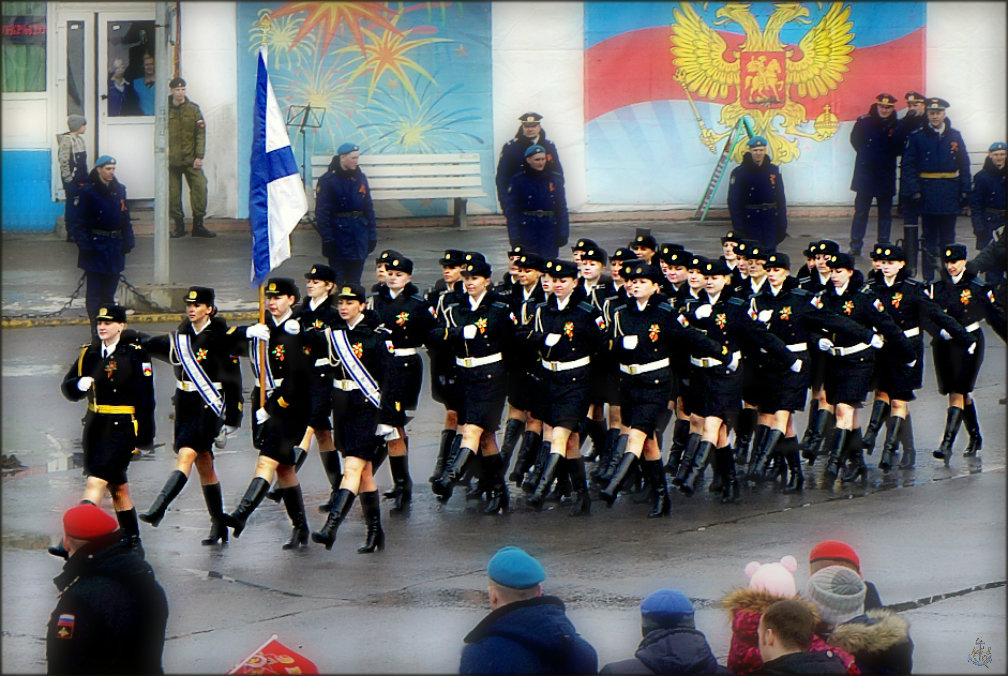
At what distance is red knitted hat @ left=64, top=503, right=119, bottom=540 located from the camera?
6.88m

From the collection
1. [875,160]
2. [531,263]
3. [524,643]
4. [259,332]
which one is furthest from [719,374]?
[875,160]

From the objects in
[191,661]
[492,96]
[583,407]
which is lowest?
[191,661]

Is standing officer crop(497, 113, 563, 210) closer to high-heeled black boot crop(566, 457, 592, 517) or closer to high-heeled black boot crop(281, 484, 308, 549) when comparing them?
high-heeled black boot crop(566, 457, 592, 517)

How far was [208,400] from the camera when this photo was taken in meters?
11.2

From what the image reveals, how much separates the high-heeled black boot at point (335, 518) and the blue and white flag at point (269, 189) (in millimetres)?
2423

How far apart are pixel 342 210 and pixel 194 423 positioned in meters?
7.33

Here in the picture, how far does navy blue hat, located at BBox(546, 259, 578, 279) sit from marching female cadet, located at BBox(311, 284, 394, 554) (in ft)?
4.39

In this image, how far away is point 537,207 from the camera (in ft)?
61.7

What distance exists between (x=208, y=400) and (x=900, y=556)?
14.5 ft

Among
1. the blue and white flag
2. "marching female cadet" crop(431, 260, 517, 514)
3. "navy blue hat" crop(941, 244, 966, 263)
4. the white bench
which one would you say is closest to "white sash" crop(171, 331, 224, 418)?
the blue and white flag

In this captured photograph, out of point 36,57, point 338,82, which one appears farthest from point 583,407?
point 36,57

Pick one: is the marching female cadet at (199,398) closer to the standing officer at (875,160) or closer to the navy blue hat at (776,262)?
the navy blue hat at (776,262)

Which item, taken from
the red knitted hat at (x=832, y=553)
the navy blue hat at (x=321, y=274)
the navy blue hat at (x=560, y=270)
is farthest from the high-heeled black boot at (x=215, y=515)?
the red knitted hat at (x=832, y=553)

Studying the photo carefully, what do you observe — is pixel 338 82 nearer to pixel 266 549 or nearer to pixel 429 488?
pixel 429 488
